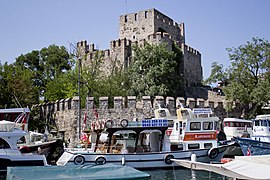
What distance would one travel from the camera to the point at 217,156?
1789 cm

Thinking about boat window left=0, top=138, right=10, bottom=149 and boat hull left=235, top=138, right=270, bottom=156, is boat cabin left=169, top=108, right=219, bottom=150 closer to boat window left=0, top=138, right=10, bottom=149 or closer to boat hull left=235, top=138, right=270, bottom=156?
boat hull left=235, top=138, right=270, bottom=156

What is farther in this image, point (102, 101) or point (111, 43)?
point (111, 43)

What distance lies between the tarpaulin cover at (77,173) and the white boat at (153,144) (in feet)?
20.4

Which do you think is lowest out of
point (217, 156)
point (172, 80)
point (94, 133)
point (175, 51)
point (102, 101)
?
point (217, 156)

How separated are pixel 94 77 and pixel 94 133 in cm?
1514

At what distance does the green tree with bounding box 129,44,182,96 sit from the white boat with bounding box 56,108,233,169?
34.5ft

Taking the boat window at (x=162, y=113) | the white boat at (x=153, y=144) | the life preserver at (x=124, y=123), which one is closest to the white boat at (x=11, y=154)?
the white boat at (x=153, y=144)

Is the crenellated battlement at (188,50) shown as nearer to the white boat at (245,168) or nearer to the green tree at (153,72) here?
the green tree at (153,72)

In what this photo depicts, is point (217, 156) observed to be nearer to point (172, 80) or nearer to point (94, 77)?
point (172, 80)

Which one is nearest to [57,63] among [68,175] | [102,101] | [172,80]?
[172,80]

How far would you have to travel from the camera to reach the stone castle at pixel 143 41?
3359 centimetres

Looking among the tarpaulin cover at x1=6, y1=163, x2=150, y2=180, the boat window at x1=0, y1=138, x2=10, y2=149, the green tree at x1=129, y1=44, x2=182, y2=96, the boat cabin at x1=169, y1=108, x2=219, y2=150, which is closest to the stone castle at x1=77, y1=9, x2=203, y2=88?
the green tree at x1=129, y1=44, x2=182, y2=96

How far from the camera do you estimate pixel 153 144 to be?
59.9 feet

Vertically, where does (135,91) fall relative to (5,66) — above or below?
below
